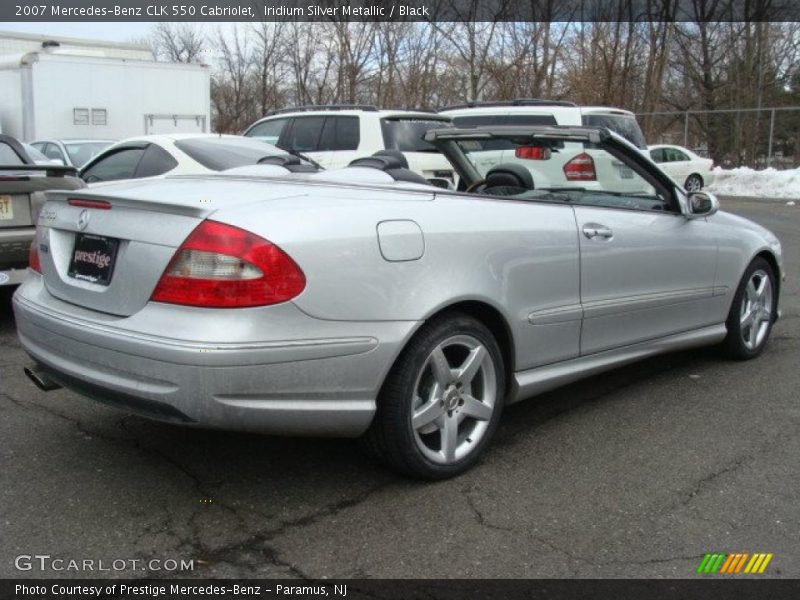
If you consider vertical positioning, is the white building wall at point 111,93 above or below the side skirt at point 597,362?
above

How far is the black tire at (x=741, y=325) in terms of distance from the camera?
5.27 meters

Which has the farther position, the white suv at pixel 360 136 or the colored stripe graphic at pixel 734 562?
the white suv at pixel 360 136

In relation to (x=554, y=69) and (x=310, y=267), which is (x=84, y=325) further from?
(x=554, y=69)

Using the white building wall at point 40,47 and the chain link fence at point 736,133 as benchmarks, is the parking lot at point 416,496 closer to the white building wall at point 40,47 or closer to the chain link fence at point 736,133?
the white building wall at point 40,47

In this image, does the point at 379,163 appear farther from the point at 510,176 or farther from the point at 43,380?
the point at 43,380

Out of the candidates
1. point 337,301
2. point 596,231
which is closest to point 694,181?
point 596,231

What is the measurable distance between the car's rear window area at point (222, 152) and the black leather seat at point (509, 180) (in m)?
3.18

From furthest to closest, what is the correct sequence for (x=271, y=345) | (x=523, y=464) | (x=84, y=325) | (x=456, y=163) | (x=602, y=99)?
(x=602, y=99) → (x=456, y=163) → (x=523, y=464) → (x=84, y=325) → (x=271, y=345)

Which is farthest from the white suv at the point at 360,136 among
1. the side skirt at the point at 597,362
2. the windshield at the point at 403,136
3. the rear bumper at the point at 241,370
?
the rear bumper at the point at 241,370

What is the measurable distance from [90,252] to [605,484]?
2330mm

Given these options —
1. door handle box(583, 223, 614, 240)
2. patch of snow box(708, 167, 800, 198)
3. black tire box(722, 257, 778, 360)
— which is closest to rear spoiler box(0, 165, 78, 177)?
door handle box(583, 223, 614, 240)

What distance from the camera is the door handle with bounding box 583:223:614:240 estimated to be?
4.02 metres

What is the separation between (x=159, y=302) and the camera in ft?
9.71

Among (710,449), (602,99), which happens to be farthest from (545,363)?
(602,99)
